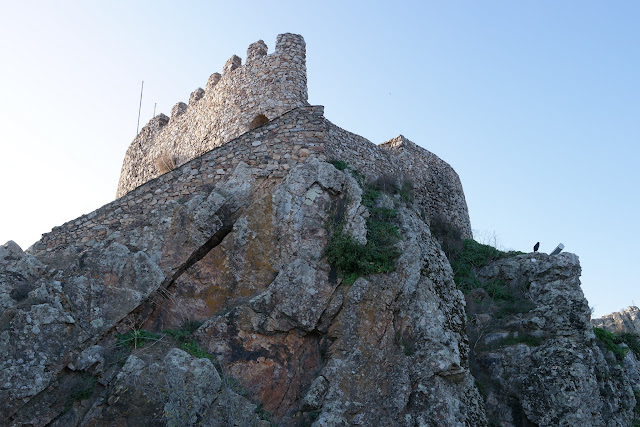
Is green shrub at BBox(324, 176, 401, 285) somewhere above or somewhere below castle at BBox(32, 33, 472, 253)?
below

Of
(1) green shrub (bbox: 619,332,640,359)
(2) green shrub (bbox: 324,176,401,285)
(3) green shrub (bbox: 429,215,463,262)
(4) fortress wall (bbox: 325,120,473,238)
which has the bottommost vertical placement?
(2) green shrub (bbox: 324,176,401,285)

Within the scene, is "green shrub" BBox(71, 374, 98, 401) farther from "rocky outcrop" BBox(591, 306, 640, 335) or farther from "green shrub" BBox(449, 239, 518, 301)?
"rocky outcrop" BBox(591, 306, 640, 335)

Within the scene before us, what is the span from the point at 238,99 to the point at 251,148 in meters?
4.44

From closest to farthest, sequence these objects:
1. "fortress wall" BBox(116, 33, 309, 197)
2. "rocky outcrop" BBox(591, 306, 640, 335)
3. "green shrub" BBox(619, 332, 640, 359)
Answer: "green shrub" BBox(619, 332, 640, 359) < "fortress wall" BBox(116, 33, 309, 197) < "rocky outcrop" BBox(591, 306, 640, 335)

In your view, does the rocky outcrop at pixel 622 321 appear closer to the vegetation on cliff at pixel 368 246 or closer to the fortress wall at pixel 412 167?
the fortress wall at pixel 412 167

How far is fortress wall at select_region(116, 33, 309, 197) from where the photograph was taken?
15.0 m

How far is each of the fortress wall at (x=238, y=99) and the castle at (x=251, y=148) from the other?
0.03 metres

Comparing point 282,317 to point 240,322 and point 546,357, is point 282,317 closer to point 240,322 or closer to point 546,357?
point 240,322

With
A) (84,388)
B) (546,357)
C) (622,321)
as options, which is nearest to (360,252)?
(546,357)

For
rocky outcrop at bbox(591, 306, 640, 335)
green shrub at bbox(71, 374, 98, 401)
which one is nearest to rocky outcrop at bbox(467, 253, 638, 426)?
rocky outcrop at bbox(591, 306, 640, 335)

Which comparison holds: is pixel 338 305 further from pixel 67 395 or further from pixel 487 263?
pixel 487 263

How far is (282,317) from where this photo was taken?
9.34m

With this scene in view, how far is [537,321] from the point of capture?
11.2 m

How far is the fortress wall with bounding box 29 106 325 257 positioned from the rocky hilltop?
3 centimetres
